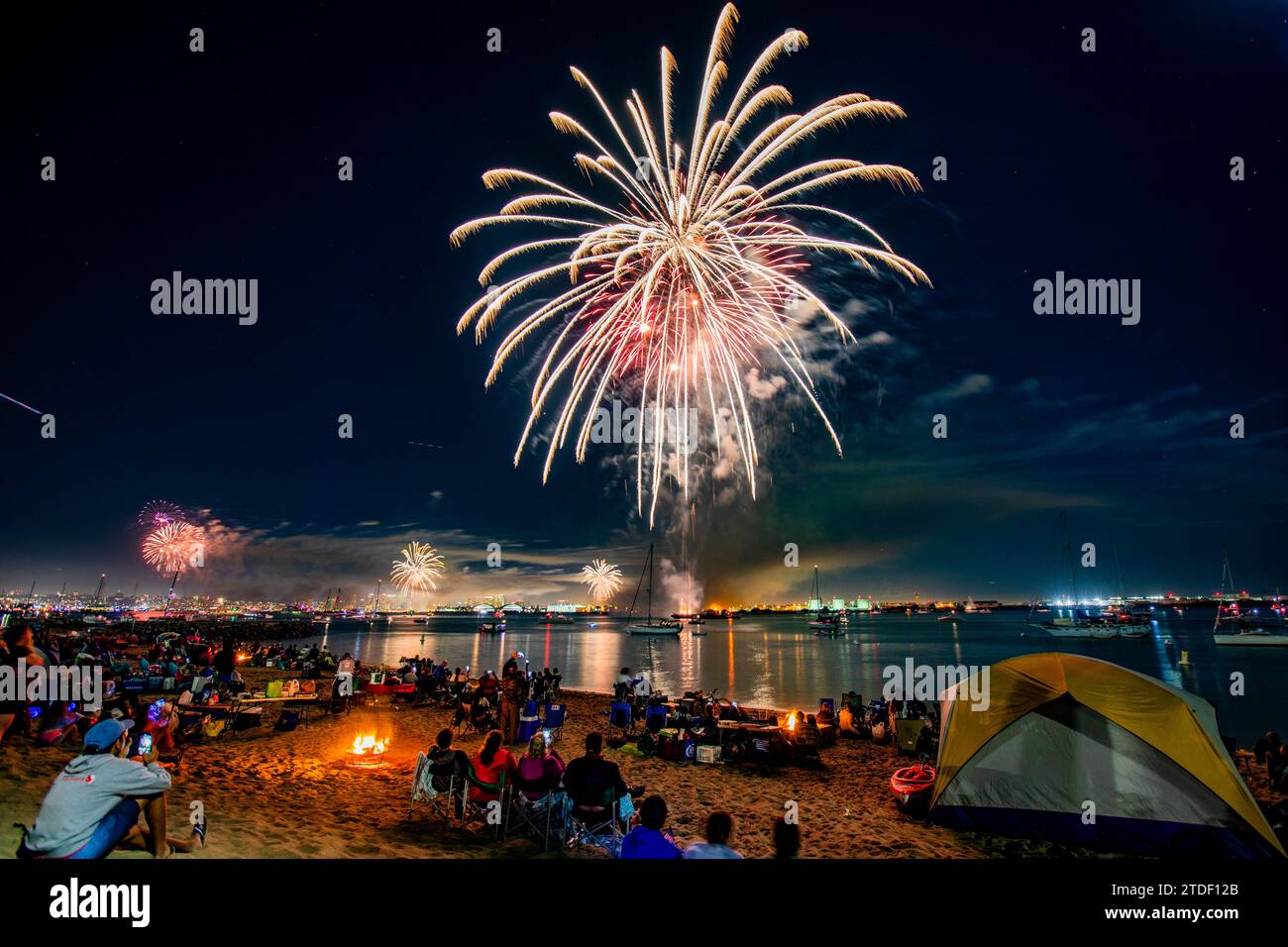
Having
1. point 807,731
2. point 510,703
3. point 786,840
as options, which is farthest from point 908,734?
point 786,840

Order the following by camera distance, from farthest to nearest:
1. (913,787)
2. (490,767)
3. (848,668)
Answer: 1. (848,668)
2. (913,787)
3. (490,767)

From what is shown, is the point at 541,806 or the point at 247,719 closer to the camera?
the point at 541,806

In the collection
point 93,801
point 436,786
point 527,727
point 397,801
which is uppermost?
point 93,801

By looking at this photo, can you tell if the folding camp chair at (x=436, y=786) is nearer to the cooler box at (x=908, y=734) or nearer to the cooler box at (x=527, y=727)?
the cooler box at (x=527, y=727)

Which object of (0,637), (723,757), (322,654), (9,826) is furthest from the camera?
(322,654)

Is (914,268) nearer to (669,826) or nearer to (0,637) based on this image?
(669,826)

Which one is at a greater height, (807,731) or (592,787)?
(592,787)

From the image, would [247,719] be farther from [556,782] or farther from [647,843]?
[647,843]
